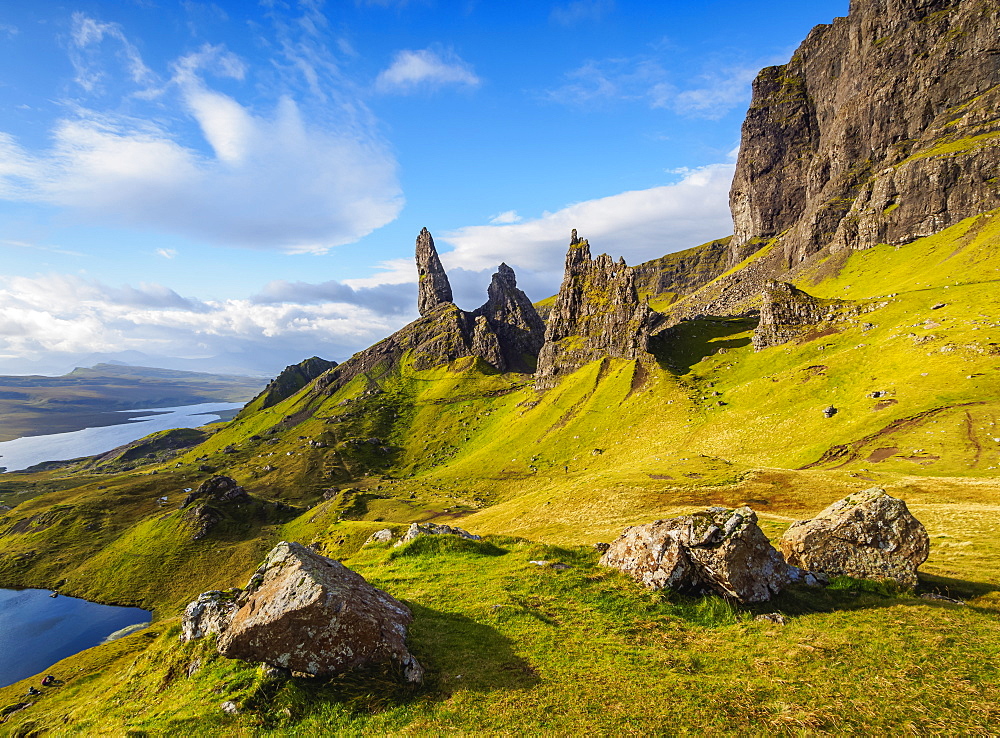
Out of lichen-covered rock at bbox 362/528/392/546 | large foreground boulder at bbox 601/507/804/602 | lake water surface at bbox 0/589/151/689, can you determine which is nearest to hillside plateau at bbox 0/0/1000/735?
large foreground boulder at bbox 601/507/804/602

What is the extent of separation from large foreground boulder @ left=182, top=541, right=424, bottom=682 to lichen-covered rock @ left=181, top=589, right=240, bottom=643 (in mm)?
1897

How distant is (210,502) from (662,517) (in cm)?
14479

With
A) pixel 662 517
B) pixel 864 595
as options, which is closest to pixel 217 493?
pixel 662 517

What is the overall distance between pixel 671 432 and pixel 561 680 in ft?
345

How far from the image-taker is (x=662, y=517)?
158ft

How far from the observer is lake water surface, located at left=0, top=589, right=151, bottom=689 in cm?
9006

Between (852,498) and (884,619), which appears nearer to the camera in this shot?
(884,619)

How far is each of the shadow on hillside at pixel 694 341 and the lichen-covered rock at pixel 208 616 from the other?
143 meters

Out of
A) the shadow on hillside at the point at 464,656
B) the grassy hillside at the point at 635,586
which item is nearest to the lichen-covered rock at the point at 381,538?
Answer: the grassy hillside at the point at 635,586

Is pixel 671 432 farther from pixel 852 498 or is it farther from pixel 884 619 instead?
pixel 884 619

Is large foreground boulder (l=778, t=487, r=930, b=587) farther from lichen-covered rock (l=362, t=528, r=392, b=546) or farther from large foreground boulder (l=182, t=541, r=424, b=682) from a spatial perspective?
lichen-covered rock (l=362, t=528, r=392, b=546)

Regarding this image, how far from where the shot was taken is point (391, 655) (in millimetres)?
14930

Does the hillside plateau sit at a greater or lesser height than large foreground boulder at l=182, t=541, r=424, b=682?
lesser

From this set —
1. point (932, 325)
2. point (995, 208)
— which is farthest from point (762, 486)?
point (995, 208)
